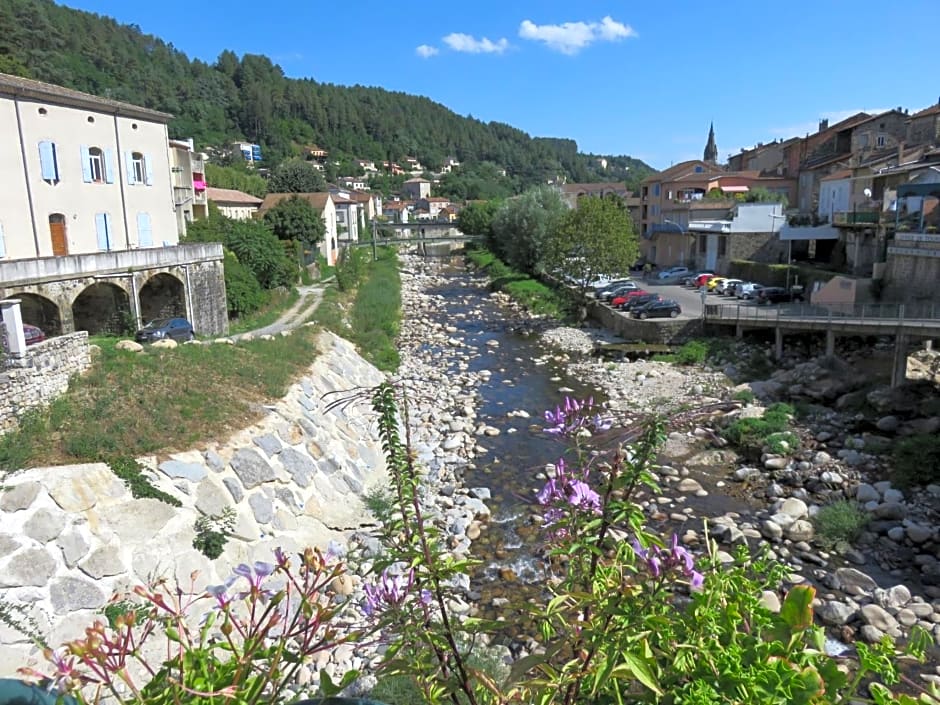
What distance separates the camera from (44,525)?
10672mm

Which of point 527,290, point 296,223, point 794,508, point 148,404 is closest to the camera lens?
point 148,404

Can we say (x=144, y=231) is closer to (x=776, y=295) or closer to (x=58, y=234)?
(x=58, y=234)

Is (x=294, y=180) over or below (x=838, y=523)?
over

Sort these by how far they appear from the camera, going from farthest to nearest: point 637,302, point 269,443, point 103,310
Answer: point 637,302, point 103,310, point 269,443

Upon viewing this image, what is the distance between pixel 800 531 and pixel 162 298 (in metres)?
24.3

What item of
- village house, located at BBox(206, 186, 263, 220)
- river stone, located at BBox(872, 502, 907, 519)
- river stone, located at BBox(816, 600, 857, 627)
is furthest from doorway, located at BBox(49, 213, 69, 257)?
village house, located at BBox(206, 186, 263, 220)

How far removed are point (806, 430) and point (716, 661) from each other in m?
20.7

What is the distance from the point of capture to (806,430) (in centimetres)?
2112

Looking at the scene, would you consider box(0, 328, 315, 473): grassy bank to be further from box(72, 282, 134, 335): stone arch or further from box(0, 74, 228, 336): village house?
box(72, 282, 134, 335): stone arch

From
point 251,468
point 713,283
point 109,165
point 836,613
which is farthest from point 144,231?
point 713,283

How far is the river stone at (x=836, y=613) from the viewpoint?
39.1 feet

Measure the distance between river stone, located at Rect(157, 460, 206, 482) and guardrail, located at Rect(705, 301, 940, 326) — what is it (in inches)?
919

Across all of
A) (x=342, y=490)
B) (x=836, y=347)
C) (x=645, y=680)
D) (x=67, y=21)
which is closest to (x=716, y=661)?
(x=645, y=680)

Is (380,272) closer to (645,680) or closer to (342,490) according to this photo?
(342,490)
